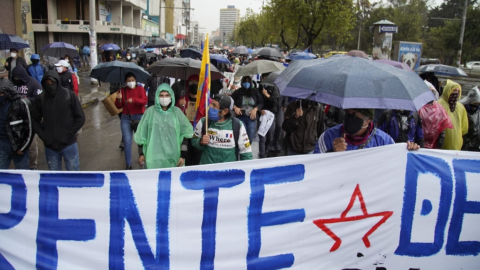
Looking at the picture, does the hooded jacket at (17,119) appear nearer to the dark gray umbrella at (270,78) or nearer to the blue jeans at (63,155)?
the blue jeans at (63,155)

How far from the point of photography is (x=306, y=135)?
5617mm

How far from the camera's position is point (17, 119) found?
190 inches

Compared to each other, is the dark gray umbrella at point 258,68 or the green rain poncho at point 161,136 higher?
the dark gray umbrella at point 258,68

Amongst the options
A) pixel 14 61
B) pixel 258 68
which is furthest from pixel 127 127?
pixel 14 61

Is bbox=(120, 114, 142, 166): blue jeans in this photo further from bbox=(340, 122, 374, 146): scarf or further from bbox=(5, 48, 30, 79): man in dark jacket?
bbox=(5, 48, 30, 79): man in dark jacket

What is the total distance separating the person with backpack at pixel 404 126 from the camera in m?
5.04

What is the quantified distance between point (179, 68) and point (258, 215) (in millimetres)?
4535

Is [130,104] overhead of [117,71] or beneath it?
beneath

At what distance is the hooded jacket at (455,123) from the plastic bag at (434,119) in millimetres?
355

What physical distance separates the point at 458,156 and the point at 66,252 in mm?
3446

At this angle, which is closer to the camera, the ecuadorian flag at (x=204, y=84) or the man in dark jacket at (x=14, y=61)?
the ecuadorian flag at (x=204, y=84)

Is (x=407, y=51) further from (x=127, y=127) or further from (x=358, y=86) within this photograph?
(x=358, y=86)

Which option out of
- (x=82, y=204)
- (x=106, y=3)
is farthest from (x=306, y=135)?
(x=106, y=3)

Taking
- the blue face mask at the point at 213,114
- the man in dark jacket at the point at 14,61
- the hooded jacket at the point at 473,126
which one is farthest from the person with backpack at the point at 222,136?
the man in dark jacket at the point at 14,61
